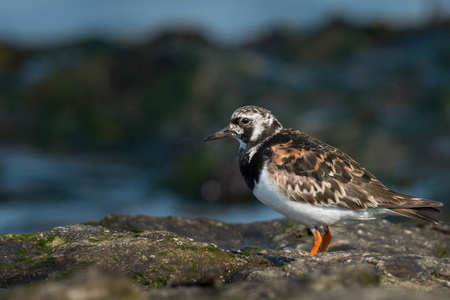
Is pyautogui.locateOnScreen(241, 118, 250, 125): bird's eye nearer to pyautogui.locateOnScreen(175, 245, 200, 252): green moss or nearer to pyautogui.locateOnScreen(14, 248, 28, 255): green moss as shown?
pyautogui.locateOnScreen(175, 245, 200, 252): green moss

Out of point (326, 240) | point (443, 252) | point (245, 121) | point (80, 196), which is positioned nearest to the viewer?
point (326, 240)

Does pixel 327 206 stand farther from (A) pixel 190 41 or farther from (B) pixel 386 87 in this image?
(A) pixel 190 41

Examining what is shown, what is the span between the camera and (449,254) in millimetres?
5664

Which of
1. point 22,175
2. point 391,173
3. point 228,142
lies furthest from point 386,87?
point 22,175

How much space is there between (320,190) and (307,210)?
20cm

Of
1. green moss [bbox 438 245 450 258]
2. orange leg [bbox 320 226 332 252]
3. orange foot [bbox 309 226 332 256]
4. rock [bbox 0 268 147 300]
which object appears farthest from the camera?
green moss [bbox 438 245 450 258]

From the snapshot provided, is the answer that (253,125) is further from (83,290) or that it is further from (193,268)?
(83,290)

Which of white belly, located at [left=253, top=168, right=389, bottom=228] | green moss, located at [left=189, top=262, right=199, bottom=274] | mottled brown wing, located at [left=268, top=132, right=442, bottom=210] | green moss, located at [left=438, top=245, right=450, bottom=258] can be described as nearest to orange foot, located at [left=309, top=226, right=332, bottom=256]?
white belly, located at [left=253, top=168, right=389, bottom=228]

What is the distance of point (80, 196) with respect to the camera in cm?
1209

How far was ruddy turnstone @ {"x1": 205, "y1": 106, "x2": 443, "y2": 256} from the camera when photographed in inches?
198

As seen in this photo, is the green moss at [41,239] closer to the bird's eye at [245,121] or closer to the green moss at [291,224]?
the bird's eye at [245,121]

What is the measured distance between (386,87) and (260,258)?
12.3 m

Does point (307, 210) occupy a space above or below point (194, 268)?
above

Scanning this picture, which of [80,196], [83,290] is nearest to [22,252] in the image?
[83,290]
